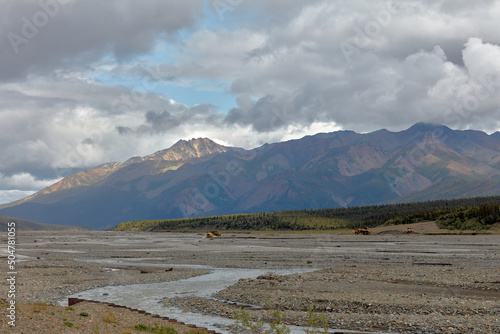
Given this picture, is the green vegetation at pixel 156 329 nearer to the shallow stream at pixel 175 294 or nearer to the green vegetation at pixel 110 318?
the green vegetation at pixel 110 318

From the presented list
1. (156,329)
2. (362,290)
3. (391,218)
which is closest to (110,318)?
(156,329)

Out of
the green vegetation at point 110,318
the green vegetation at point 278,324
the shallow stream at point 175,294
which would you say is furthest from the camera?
the shallow stream at point 175,294

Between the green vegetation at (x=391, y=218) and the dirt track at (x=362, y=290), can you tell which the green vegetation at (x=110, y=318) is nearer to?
the dirt track at (x=362, y=290)

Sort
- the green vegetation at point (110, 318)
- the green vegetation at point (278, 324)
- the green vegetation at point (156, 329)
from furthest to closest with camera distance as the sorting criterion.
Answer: the green vegetation at point (110, 318)
the green vegetation at point (156, 329)
the green vegetation at point (278, 324)

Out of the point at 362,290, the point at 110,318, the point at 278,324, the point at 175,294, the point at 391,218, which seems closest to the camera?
the point at 110,318

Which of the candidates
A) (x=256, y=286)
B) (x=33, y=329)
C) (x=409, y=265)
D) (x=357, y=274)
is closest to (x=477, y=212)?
(x=409, y=265)

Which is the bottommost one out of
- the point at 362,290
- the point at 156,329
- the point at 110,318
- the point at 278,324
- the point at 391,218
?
the point at 391,218

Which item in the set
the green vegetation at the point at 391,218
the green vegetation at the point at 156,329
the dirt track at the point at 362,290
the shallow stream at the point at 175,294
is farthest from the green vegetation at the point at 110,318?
the green vegetation at the point at 391,218

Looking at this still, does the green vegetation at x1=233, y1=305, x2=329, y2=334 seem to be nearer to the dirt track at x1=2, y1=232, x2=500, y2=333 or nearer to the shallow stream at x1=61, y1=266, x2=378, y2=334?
the shallow stream at x1=61, y1=266, x2=378, y2=334

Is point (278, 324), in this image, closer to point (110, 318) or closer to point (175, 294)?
point (110, 318)

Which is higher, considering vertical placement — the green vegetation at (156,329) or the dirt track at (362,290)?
the green vegetation at (156,329)

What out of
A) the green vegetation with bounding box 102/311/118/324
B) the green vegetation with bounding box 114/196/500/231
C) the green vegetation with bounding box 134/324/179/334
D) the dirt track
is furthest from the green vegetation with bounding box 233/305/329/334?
the green vegetation with bounding box 114/196/500/231

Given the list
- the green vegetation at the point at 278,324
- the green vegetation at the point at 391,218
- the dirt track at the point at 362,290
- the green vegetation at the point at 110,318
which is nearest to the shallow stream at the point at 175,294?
the green vegetation at the point at 278,324

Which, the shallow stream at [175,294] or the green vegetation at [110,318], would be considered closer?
the green vegetation at [110,318]
